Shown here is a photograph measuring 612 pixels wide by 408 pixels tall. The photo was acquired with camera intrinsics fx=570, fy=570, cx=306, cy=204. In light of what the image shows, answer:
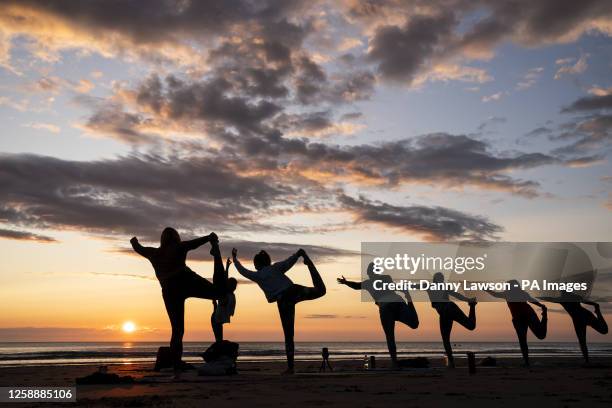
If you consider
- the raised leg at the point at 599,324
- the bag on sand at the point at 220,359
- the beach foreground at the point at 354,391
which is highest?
the raised leg at the point at 599,324

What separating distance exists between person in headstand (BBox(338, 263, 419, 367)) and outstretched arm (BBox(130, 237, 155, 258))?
17.3 feet

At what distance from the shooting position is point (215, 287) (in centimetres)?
1359

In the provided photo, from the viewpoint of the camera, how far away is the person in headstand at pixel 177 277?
13.0 metres

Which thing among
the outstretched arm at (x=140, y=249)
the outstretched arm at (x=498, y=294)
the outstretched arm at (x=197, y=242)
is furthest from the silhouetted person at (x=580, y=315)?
the outstretched arm at (x=140, y=249)

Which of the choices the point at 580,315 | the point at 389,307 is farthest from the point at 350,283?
the point at 580,315

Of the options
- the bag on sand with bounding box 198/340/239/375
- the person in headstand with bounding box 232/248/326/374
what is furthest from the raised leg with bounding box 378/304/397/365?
the bag on sand with bounding box 198/340/239/375

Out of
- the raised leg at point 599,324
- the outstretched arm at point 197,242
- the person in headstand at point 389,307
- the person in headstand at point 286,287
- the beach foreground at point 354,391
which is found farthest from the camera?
the raised leg at point 599,324

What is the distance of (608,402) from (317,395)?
179 inches

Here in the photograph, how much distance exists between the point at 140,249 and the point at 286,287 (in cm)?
365

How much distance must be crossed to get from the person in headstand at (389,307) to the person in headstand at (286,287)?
1.97m

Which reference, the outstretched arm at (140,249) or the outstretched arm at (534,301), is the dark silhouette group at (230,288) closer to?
the outstretched arm at (140,249)

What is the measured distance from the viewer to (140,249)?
13.8 metres

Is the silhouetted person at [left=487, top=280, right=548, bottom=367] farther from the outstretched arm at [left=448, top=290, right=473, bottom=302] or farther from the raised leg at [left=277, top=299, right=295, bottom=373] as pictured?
the raised leg at [left=277, top=299, right=295, bottom=373]

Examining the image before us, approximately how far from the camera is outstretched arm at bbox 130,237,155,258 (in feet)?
44.9
